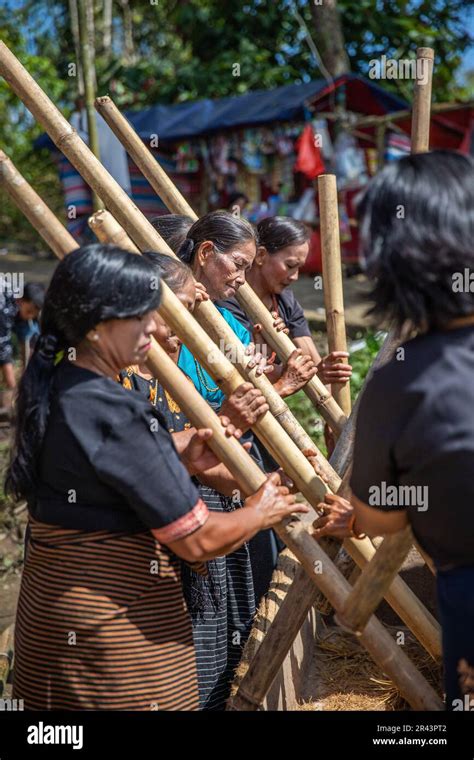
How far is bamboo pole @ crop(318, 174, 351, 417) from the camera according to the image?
3207 millimetres

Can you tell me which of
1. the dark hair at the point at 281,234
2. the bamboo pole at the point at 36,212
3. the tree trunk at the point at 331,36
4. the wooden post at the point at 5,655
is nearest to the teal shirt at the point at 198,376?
the bamboo pole at the point at 36,212

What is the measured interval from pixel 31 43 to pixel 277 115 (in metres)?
7.84

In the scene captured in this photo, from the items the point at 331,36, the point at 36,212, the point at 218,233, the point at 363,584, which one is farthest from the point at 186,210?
the point at 331,36

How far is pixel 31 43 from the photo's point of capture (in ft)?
52.5

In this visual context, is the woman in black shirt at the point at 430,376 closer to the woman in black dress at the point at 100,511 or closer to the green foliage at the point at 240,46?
the woman in black dress at the point at 100,511

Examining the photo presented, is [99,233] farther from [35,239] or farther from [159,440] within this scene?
[35,239]

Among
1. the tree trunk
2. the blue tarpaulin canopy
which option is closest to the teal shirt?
the blue tarpaulin canopy

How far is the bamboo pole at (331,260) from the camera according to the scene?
3207mm

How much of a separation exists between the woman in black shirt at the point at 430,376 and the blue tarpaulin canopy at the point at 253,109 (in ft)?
31.5

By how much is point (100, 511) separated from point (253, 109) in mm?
10169

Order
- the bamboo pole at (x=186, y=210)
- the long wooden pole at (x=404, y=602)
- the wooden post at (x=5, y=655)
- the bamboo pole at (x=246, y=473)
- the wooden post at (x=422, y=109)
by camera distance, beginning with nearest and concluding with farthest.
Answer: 1. the bamboo pole at (x=246, y=473)
2. the long wooden pole at (x=404, y=602)
3. the bamboo pole at (x=186, y=210)
4. the wooden post at (x=422, y=109)
5. the wooden post at (x=5, y=655)

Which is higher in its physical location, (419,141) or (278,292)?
(419,141)

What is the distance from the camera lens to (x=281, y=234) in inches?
149

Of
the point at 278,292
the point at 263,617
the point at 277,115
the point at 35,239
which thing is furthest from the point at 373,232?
the point at 35,239
